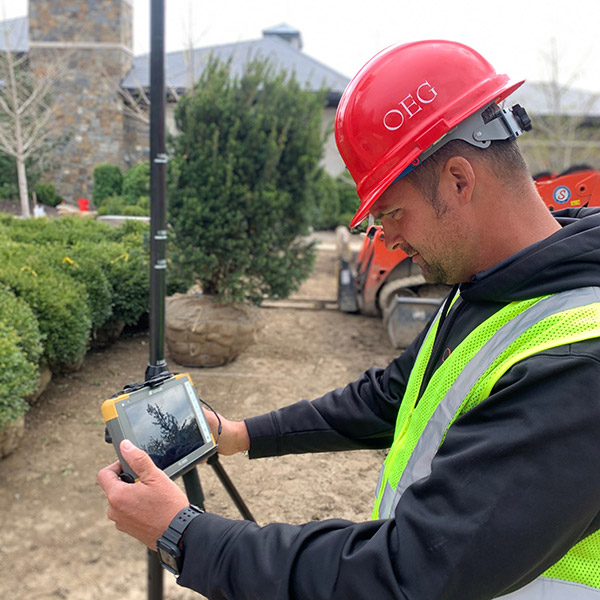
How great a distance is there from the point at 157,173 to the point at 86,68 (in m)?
19.5

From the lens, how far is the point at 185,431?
1588mm

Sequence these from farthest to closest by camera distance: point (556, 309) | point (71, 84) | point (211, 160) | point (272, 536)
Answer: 1. point (71, 84)
2. point (211, 160)
3. point (272, 536)
4. point (556, 309)

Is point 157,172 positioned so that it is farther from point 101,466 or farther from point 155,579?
point 155,579

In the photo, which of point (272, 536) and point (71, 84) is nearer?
point (272, 536)

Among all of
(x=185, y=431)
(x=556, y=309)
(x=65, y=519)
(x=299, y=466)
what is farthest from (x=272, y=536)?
(x=299, y=466)

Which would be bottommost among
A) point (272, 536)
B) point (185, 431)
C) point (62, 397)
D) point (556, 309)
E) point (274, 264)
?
point (62, 397)

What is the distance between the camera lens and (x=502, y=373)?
980mm

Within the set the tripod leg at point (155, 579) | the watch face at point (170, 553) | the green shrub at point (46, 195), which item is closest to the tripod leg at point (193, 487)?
the tripod leg at point (155, 579)

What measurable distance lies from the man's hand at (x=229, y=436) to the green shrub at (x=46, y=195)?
20844mm

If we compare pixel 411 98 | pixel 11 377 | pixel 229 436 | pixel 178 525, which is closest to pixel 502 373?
pixel 411 98

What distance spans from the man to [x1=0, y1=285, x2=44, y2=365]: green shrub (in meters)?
2.86

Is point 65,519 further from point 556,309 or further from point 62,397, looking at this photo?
point 556,309

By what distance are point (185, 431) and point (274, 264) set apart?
406 cm

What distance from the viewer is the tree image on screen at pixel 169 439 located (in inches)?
57.6
